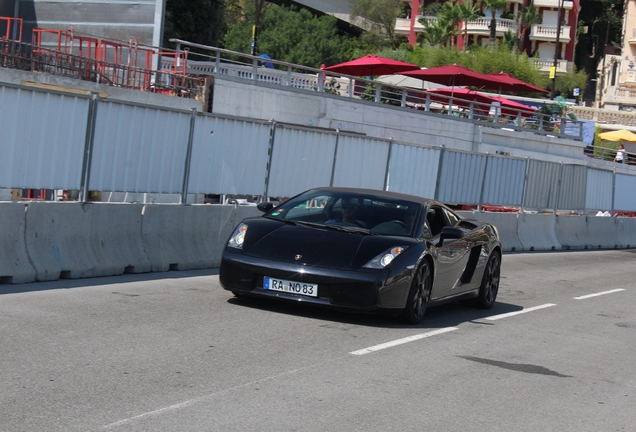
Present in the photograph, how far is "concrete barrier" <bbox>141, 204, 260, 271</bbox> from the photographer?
39.7ft

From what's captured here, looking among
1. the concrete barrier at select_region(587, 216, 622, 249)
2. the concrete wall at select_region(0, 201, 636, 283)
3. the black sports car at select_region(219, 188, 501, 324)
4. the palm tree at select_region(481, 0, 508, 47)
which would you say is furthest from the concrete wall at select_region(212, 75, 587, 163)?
the palm tree at select_region(481, 0, 508, 47)

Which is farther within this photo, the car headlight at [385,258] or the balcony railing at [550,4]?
the balcony railing at [550,4]

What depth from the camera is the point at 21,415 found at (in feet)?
17.0

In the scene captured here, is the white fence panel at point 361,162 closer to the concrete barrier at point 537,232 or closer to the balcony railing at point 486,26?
the concrete barrier at point 537,232

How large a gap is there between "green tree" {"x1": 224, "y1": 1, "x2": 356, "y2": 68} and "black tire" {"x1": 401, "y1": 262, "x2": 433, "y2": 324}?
241 feet

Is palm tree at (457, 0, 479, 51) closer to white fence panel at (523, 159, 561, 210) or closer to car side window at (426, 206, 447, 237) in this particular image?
white fence panel at (523, 159, 561, 210)

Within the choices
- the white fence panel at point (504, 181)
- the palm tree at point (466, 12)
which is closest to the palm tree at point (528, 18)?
the palm tree at point (466, 12)

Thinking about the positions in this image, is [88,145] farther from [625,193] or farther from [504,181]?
[625,193]

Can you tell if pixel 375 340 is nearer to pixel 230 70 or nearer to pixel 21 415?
pixel 21 415

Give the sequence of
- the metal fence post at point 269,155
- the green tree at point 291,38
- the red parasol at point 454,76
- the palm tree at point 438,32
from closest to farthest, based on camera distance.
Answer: the metal fence post at point 269,155, the red parasol at point 454,76, the palm tree at point 438,32, the green tree at point 291,38

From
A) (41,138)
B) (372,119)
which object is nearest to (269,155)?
(41,138)

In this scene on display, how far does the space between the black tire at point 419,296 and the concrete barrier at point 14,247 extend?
4053mm

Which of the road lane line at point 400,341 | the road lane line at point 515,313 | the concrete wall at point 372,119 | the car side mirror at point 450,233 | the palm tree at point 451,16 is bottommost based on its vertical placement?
the road lane line at point 400,341

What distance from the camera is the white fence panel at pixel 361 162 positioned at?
16.9 metres
